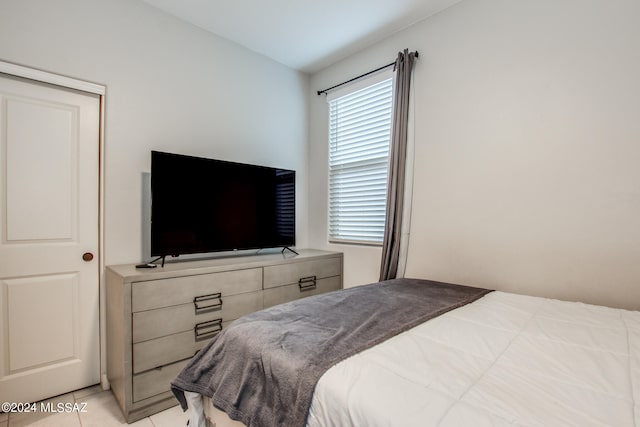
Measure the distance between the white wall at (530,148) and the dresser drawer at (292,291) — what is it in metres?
0.77

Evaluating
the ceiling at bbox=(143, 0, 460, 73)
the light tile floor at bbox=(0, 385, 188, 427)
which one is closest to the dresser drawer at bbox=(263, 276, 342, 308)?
the light tile floor at bbox=(0, 385, 188, 427)

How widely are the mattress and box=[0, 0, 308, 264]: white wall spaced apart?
1729mm

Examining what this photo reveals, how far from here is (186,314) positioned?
193 centimetres

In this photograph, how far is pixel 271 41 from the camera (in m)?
2.75

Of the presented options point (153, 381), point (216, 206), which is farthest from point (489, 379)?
point (216, 206)

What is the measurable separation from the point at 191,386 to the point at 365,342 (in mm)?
708

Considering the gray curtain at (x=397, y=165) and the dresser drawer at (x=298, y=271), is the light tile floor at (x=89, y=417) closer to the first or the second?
the dresser drawer at (x=298, y=271)

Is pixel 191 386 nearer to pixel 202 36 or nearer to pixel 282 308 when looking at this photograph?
pixel 282 308

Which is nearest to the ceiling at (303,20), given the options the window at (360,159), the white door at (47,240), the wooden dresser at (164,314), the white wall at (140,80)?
the white wall at (140,80)

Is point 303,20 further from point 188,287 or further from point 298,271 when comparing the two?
point 188,287

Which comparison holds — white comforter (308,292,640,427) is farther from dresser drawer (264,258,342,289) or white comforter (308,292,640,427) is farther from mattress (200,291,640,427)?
dresser drawer (264,258,342,289)

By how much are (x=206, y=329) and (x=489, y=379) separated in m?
1.73

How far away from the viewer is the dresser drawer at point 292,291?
2.36 m

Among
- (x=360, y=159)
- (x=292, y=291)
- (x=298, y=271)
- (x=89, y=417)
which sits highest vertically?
(x=360, y=159)
